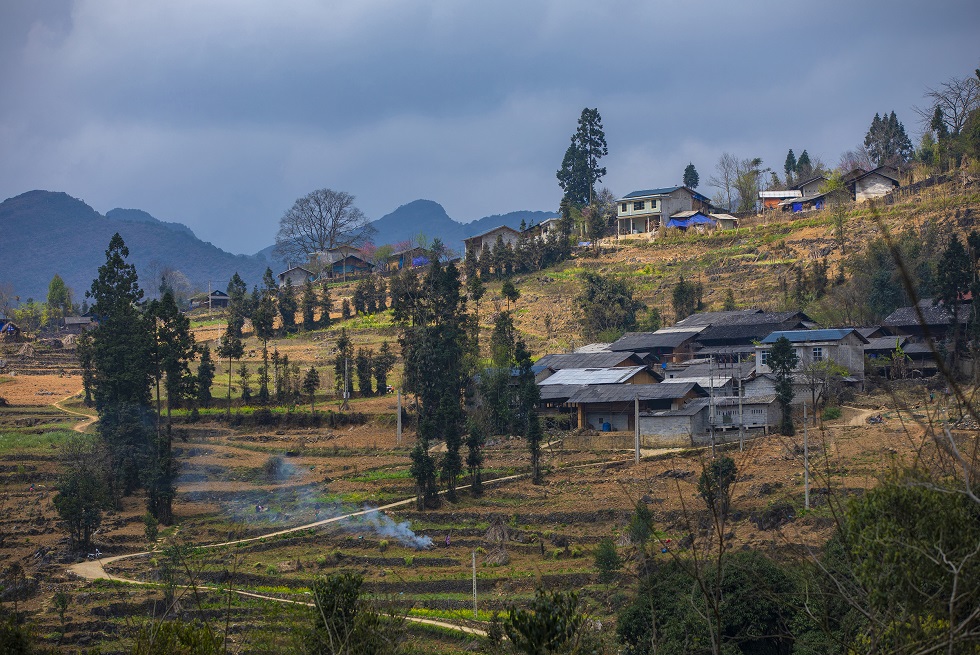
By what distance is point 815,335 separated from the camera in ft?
139

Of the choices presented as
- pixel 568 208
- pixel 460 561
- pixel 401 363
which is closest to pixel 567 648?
pixel 460 561

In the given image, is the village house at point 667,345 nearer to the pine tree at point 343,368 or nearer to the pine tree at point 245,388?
the pine tree at point 343,368

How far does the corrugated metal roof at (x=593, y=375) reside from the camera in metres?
44.0

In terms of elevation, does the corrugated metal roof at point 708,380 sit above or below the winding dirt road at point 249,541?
above

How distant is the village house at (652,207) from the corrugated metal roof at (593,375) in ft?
83.3

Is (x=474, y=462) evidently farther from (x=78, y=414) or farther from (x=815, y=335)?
(x=78, y=414)

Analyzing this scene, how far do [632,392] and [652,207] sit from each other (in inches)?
1226

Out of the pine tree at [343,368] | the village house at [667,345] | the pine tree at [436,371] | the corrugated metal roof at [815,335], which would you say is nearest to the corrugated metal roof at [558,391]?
the pine tree at [436,371]

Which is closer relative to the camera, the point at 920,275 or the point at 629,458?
the point at 629,458

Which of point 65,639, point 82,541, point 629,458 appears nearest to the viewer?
point 65,639

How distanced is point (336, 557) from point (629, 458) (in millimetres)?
12205

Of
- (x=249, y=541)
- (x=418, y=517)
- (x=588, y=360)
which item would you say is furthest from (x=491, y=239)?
(x=249, y=541)

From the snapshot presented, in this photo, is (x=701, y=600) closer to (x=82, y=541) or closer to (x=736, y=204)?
(x=82, y=541)

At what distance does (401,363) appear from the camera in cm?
5447
